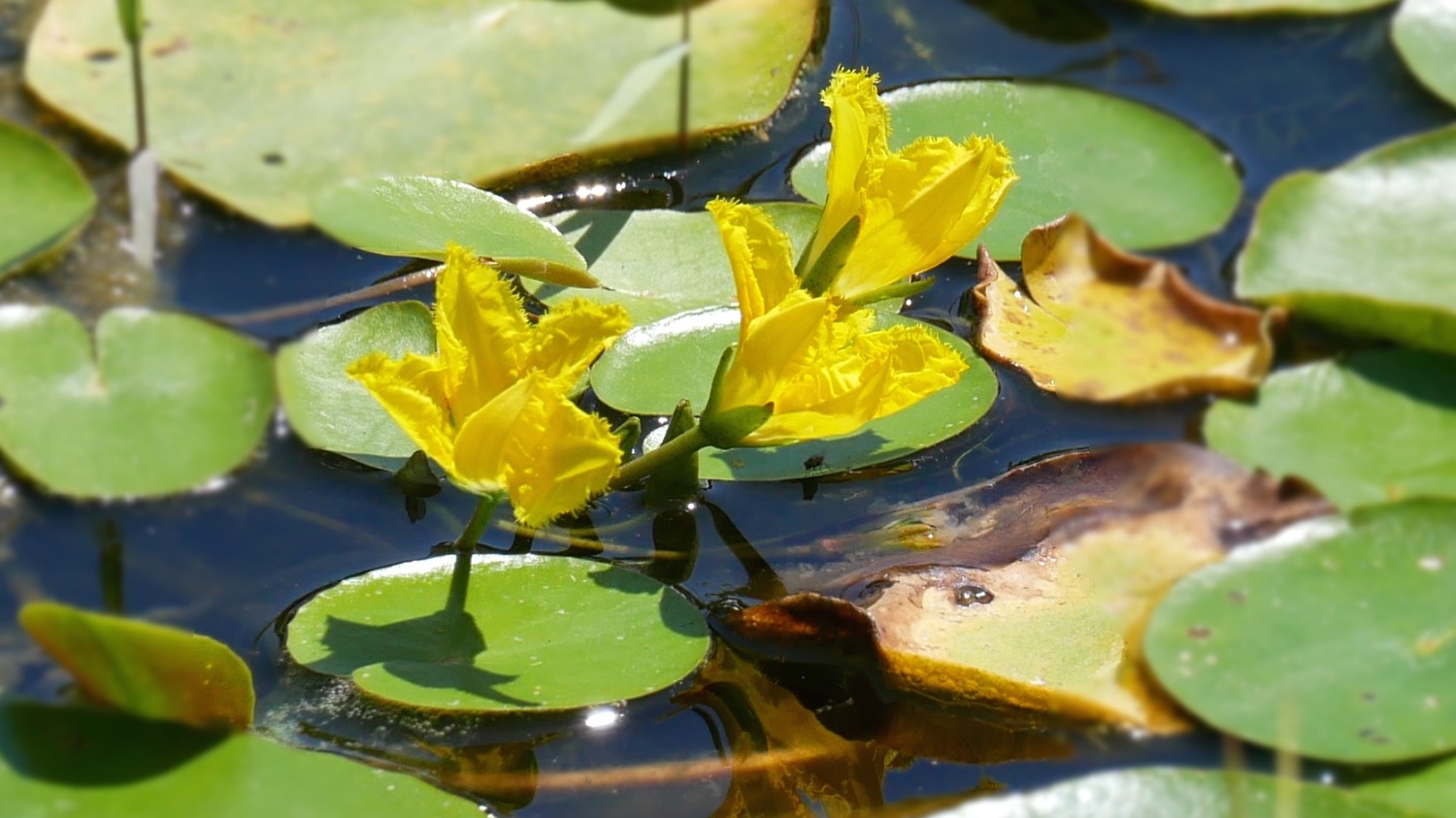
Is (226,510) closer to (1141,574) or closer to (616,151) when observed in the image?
(616,151)

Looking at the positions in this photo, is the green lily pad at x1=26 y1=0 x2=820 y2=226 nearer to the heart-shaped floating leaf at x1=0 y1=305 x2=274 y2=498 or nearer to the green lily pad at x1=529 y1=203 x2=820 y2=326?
the green lily pad at x1=529 y1=203 x2=820 y2=326

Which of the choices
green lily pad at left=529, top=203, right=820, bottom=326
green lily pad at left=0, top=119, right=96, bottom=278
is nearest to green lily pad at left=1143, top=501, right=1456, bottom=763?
green lily pad at left=529, top=203, right=820, bottom=326

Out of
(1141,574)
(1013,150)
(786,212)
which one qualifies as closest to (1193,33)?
(1013,150)

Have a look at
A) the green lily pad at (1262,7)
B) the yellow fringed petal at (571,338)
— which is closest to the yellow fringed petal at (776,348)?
the yellow fringed petal at (571,338)

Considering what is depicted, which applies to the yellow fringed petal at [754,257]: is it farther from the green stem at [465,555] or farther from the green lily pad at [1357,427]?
the green lily pad at [1357,427]

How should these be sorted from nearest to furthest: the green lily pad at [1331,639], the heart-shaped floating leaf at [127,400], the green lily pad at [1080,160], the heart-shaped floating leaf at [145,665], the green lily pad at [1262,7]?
the heart-shaped floating leaf at [145,665] → the green lily pad at [1331,639] → the heart-shaped floating leaf at [127,400] → the green lily pad at [1080,160] → the green lily pad at [1262,7]

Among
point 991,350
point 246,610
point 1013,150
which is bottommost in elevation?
point 246,610

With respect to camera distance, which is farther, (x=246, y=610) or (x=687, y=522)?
(x=687, y=522)
